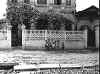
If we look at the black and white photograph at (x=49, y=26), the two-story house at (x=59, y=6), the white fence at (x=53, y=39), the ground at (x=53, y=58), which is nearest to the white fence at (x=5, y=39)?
the black and white photograph at (x=49, y=26)

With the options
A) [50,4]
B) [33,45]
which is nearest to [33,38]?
[33,45]

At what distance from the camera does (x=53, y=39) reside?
17500 mm

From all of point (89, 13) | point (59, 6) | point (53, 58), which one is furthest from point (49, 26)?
point (53, 58)

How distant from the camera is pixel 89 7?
61.2 feet

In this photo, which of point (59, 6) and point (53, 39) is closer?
point (53, 39)

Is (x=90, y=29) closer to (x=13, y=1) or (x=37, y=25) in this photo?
(x=37, y=25)

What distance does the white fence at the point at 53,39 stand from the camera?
1734cm

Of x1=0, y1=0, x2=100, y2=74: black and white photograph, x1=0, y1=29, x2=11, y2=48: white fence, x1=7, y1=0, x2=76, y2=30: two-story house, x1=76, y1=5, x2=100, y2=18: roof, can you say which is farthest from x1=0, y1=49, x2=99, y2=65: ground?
x1=7, y1=0, x2=76, y2=30: two-story house

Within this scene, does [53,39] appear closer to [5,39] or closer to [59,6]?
[5,39]

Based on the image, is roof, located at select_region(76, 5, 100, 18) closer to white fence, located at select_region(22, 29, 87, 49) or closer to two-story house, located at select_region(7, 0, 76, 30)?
two-story house, located at select_region(7, 0, 76, 30)

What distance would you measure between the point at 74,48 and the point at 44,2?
255 inches

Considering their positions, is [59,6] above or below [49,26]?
above

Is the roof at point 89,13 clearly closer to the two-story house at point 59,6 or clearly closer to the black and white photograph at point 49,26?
the black and white photograph at point 49,26

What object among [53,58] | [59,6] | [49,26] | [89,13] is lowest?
[53,58]
